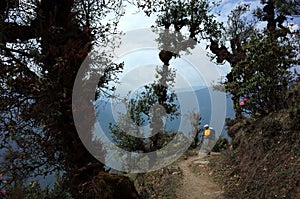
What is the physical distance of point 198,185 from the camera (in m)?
10.3

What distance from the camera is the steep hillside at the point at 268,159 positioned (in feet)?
22.4

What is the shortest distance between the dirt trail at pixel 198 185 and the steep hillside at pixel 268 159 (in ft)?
1.63

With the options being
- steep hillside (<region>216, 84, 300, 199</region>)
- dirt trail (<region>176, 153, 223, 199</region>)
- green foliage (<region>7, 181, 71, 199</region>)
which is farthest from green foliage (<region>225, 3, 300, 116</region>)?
green foliage (<region>7, 181, 71, 199</region>)

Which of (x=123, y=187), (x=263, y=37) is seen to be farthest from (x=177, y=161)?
(x=123, y=187)

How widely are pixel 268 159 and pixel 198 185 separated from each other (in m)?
3.01

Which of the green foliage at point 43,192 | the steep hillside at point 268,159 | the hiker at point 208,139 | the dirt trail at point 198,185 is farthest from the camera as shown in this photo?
the hiker at point 208,139

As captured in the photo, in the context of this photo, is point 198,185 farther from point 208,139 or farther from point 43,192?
point 43,192

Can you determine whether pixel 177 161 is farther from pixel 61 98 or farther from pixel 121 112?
pixel 61 98

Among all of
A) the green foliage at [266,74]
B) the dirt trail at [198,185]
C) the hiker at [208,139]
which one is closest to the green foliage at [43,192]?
the dirt trail at [198,185]

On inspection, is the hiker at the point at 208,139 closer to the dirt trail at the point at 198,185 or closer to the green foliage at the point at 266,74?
the dirt trail at the point at 198,185

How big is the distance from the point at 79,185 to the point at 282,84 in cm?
911

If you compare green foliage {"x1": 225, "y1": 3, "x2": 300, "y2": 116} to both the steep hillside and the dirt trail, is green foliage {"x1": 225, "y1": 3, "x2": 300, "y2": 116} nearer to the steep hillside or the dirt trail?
the steep hillside

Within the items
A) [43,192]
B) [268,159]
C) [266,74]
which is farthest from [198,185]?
[43,192]

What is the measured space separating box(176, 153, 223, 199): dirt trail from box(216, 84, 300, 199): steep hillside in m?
0.50
